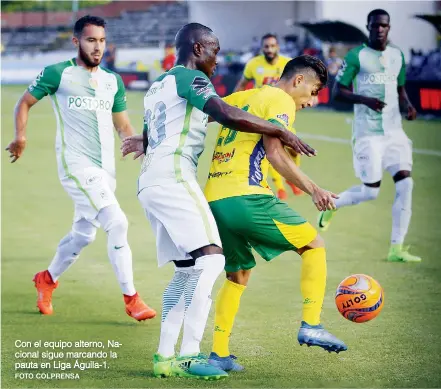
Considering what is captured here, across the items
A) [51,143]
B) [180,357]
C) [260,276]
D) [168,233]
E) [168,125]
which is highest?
[168,125]

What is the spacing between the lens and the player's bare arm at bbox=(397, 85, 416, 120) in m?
10.5

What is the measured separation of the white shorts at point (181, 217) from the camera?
5.96 meters

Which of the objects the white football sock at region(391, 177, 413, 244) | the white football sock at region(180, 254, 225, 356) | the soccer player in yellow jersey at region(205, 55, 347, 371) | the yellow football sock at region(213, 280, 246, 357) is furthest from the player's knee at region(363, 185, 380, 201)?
the white football sock at region(180, 254, 225, 356)

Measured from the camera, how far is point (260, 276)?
377 inches

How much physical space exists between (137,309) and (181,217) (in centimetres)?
214

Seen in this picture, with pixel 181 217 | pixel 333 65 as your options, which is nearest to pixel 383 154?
pixel 181 217

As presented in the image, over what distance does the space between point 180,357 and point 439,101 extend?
18.5 metres

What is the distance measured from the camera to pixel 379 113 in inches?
416

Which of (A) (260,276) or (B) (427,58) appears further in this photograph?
(B) (427,58)

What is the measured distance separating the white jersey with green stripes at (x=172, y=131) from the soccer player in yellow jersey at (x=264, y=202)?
20cm

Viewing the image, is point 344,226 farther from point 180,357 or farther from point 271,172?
point 180,357

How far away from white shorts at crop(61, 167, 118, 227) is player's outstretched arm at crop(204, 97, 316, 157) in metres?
2.42

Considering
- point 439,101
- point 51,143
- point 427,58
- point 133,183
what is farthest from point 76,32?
point 427,58

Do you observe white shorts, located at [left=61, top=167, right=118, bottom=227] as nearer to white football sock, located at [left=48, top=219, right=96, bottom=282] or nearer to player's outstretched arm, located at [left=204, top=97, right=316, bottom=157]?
white football sock, located at [left=48, top=219, right=96, bottom=282]
